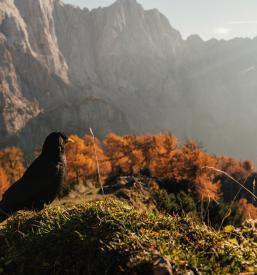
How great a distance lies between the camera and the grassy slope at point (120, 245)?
277cm

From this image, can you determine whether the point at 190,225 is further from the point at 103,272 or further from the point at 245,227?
the point at 103,272

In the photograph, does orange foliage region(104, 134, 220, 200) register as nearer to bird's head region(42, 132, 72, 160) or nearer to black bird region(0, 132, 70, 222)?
bird's head region(42, 132, 72, 160)

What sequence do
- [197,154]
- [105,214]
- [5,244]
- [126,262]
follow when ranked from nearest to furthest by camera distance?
[126,262] → [105,214] → [5,244] → [197,154]

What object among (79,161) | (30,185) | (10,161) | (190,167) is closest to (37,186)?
(30,185)

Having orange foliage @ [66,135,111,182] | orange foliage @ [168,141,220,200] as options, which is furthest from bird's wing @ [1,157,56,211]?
orange foliage @ [66,135,111,182]

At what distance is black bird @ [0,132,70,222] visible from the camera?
645 cm

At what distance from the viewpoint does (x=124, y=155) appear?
64875mm

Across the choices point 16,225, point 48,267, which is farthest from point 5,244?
point 48,267

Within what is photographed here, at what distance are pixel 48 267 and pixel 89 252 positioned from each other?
0.35 metres

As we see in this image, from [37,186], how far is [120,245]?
157 inches

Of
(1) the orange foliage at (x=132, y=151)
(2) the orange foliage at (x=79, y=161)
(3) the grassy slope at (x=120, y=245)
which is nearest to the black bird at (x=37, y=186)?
(3) the grassy slope at (x=120, y=245)

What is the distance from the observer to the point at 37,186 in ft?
21.8

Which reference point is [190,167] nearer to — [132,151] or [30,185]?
[132,151]

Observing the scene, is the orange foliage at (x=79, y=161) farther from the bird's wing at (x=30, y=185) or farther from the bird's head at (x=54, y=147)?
the bird's wing at (x=30, y=185)
